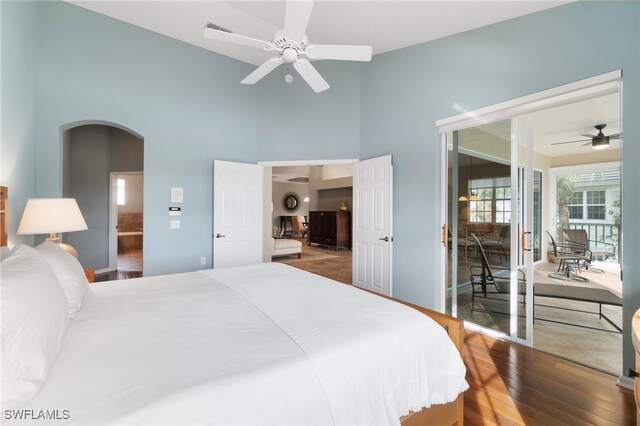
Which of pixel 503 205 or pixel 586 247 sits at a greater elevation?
pixel 503 205

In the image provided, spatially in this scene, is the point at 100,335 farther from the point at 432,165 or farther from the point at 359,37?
the point at 359,37

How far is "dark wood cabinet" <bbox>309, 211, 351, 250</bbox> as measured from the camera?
362 inches

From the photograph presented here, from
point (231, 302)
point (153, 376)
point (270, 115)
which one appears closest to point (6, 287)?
point (153, 376)

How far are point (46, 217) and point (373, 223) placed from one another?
348 centimetres

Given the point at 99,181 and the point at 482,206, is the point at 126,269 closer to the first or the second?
the point at 99,181

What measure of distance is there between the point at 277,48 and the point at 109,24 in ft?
9.21

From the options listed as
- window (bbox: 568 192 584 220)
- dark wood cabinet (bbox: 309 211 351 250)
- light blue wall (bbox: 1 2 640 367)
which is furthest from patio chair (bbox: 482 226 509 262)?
dark wood cabinet (bbox: 309 211 351 250)

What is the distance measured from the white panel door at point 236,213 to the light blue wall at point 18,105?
1956mm

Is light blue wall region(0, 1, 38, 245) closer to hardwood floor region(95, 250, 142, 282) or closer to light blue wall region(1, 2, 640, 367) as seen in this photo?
light blue wall region(1, 2, 640, 367)

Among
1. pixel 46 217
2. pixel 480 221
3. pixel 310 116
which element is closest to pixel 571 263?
pixel 480 221

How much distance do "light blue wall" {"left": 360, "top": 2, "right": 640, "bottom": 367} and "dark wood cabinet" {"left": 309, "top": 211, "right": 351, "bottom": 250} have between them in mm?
5068

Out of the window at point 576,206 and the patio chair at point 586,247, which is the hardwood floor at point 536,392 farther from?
the window at point 576,206

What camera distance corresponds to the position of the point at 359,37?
3570 mm

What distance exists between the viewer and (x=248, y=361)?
1073mm
